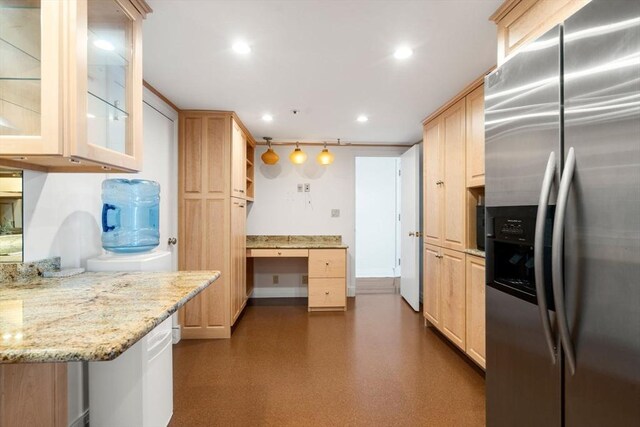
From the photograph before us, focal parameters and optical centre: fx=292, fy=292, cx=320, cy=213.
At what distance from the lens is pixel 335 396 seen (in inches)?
79.1

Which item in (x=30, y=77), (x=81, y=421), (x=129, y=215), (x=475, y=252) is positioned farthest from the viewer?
(x=475, y=252)

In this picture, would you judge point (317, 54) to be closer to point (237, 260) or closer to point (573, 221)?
point (573, 221)

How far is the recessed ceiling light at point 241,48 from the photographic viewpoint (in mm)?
1768

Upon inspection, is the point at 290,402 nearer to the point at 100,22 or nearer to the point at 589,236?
the point at 589,236

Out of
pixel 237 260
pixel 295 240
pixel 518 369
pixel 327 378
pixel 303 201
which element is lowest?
pixel 327 378

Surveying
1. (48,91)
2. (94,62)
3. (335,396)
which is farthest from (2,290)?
(335,396)

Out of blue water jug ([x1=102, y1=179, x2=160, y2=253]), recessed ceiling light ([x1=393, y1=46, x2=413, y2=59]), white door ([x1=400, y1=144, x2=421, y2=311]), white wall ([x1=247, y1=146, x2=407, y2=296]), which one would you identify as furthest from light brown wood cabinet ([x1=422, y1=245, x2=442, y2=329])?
blue water jug ([x1=102, y1=179, x2=160, y2=253])

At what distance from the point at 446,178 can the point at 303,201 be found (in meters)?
2.21

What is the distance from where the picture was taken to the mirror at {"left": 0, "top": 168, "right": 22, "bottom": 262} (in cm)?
131

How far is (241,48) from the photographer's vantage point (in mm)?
1807

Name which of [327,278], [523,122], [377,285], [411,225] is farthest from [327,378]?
[377,285]

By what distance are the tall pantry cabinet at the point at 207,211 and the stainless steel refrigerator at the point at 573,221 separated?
2423mm

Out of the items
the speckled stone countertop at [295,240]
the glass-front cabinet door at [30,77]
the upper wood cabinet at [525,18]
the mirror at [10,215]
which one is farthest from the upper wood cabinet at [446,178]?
the mirror at [10,215]

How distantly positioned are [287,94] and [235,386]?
234cm
